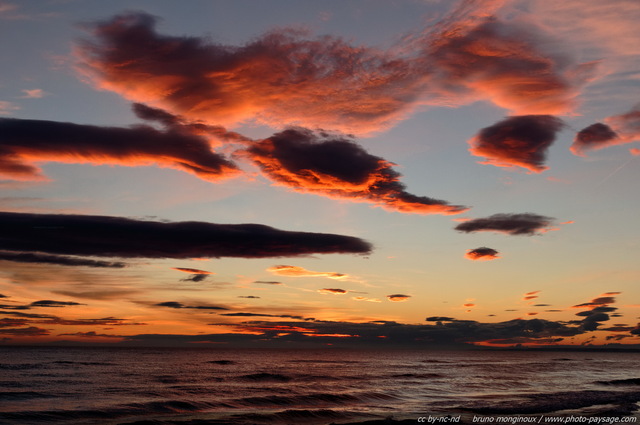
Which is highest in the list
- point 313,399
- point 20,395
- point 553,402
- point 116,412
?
point 553,402

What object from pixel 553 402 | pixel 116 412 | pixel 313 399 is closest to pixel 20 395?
pixel 116 412

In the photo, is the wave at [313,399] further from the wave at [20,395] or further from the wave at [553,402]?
the wave at [20,395]

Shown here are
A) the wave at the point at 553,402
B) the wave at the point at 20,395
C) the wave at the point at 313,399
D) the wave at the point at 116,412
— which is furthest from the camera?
the wave at the point at 20,395

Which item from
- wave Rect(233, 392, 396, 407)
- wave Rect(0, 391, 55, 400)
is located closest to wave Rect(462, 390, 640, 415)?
wave Rect(233, 392, 396, 407)

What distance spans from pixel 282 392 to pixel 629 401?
38426 mm

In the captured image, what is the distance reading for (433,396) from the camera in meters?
55.8

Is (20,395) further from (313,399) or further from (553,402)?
(553,402)

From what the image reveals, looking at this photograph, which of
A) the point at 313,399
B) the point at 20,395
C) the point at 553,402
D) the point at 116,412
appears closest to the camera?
the point at 116,412

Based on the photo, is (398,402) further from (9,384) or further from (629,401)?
(9,384)

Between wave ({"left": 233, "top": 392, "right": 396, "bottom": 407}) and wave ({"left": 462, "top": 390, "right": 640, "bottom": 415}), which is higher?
wave ({"left": 462, "top": 390, "right": 640, "bottom": 415})

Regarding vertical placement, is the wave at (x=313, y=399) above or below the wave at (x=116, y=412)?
below

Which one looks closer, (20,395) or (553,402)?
(553,402)

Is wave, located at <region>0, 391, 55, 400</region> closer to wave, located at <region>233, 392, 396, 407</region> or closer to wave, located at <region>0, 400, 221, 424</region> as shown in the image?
wave, located at <region>0, 400, 221, 424</region>

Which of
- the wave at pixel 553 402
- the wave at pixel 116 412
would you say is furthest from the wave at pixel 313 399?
the wave at pixel 553 402
